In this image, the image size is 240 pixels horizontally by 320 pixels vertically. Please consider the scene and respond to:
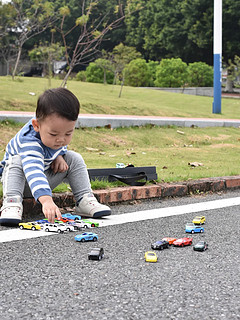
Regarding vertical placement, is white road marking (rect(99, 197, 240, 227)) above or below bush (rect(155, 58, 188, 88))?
below

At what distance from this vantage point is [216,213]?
13.5ft

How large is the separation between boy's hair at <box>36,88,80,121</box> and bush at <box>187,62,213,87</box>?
33.3m

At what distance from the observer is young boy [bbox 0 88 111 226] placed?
329cm

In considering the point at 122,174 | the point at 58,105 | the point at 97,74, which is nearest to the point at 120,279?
the point at 58,105

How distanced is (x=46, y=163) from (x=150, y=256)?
1.26m

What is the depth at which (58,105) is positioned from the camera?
129 inches

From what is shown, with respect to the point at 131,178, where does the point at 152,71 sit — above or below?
above

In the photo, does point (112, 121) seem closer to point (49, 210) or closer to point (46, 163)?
point (46, 163)

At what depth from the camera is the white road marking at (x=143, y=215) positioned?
3117 millimetres

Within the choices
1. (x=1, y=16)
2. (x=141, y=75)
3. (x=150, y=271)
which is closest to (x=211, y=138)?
(x=150, y=271)

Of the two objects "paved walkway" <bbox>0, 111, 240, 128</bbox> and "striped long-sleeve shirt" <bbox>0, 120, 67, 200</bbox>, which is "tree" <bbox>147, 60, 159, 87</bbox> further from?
"striped long-sleeve shirt" <bbox>0, 120, 67, 200</bbox>

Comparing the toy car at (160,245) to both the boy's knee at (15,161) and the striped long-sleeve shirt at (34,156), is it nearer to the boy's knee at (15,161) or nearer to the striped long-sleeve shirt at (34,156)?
the striped long-sleeve shirt at (34,156)

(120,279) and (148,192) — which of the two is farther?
(148,192)

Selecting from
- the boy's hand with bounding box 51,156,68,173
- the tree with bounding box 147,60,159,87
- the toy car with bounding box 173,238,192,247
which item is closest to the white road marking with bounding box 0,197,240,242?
the boy's hand with bounding box 51,156,68,173
